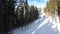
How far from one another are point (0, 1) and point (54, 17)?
40.4 feet

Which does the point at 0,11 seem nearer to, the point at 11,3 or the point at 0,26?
the point at 0,26

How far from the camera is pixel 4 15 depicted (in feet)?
25.2

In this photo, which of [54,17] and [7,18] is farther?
[54,17]

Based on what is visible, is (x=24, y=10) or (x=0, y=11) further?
(x=24, y=10)

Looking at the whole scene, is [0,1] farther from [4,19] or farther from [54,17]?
[54,17]

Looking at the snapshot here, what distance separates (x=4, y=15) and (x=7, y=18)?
12.2 inches

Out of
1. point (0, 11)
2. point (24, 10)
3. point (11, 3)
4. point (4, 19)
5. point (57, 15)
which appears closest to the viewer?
point (0, 11)

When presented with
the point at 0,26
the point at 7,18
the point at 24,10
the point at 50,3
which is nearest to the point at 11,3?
the point at 7,18

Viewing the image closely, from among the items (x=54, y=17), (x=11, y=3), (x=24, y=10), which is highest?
(x=11, y=3)

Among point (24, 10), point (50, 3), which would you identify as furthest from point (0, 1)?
point (50, 3)

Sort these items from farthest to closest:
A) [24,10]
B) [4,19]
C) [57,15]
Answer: [57,15] < [24,10] < [4,19]

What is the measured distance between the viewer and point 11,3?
8.24m

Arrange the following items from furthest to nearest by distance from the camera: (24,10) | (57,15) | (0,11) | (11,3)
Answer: (57,15), (24,10), (11,3), (0,11)

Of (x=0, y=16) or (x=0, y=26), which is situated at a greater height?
(x=0, y=16)
